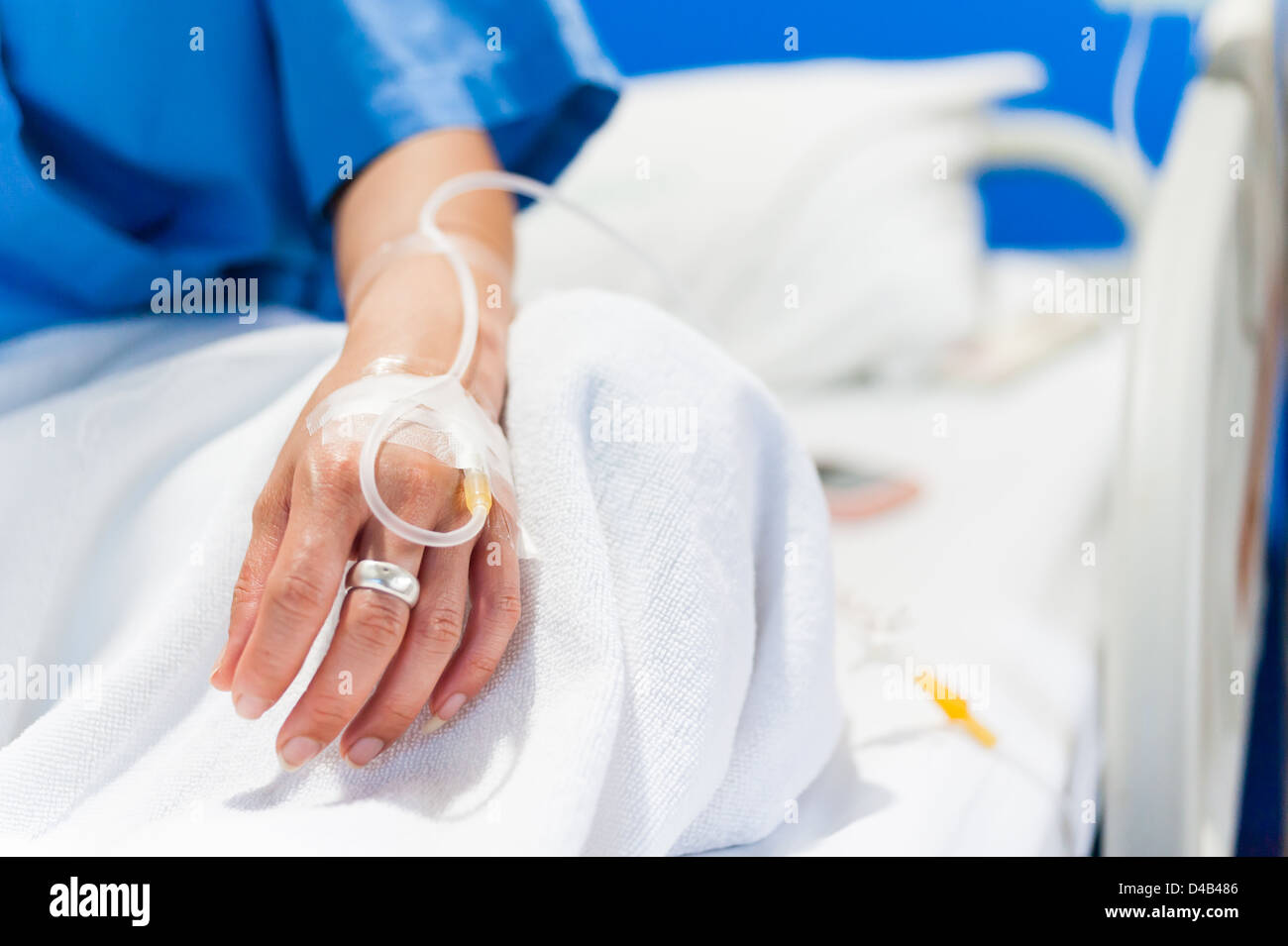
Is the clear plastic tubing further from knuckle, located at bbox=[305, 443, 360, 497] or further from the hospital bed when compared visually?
the hospital bed

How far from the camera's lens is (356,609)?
0.41 metres

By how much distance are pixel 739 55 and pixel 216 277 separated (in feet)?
4.28

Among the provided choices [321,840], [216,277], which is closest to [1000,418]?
[216,277]

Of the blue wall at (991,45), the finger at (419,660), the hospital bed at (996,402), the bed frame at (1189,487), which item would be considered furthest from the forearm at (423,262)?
the blue wall at (991,45)

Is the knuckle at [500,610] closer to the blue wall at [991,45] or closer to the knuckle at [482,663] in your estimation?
the knuckle at [482,663]

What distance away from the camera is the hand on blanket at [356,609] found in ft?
1.35

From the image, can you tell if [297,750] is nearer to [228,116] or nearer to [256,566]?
[256,566]

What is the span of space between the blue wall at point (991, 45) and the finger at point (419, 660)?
1537 millimetres

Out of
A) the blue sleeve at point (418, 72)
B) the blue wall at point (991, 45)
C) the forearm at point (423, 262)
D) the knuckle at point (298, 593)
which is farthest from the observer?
the blue wall at point (991, 45)

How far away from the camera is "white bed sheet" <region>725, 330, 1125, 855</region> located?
0.57m

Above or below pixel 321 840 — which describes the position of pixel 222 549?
above

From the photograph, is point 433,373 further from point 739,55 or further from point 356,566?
point 739,55

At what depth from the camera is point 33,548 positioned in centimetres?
50

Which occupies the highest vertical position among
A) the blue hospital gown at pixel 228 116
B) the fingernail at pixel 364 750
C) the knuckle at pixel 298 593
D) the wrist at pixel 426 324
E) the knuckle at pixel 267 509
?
the blue hospital gown at pixel 228 116
